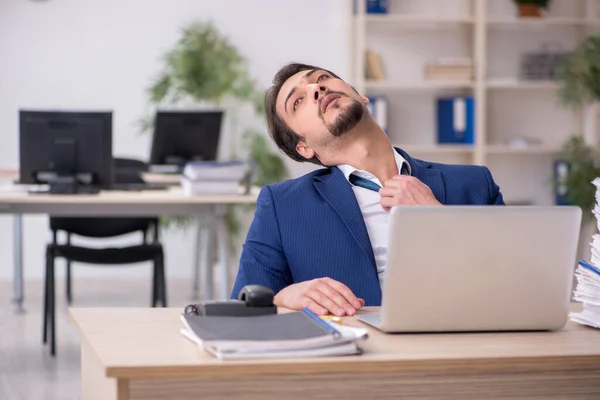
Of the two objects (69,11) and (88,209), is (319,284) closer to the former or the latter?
(88,209)

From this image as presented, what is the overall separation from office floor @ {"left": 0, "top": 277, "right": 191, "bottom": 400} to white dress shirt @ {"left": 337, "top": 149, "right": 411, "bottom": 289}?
1962 millimetres

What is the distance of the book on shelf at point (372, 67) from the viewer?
7.01 meters

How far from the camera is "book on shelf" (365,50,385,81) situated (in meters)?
7.01

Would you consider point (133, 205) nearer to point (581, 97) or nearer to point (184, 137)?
point (184, 137)

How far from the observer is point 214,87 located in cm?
654

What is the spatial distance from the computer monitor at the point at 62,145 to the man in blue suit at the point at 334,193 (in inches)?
85.3

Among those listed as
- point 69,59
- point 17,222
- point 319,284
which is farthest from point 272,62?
point 319,284

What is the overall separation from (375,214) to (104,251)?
2666 millimetres

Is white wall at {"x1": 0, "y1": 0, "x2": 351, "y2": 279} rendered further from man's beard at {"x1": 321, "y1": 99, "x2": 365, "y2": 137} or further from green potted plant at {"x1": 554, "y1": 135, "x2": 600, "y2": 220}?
man's beard at {"x1": 321, "y1": 99, "x2": 365, "y2": 137}

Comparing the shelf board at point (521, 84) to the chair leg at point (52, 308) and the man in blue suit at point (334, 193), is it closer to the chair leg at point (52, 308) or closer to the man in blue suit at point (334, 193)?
the chair leg at point (52, 308)

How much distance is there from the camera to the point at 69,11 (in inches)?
274

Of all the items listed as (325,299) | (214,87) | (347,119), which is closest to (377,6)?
(214,87)

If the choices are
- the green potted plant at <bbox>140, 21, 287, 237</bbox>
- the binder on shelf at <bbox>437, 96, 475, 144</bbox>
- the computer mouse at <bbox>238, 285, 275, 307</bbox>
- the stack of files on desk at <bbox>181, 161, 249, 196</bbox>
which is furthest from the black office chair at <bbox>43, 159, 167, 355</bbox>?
the computer mouse at <bbox>238, 285, 275, 307</bbox>

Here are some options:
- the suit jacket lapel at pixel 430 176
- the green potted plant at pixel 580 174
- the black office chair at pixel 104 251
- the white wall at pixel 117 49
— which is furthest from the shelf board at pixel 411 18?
the suit jacket lapel at pixel 430 176
